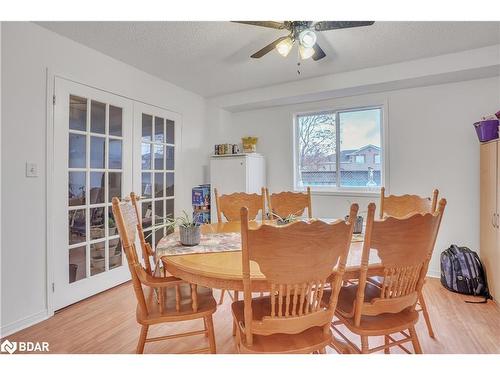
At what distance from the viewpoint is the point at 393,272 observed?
1245mm

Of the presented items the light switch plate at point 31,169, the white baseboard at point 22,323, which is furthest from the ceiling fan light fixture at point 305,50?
the white baseboard at point 22,323

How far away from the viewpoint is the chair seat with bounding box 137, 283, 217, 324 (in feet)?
4.58

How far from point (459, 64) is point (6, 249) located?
4.08 metres

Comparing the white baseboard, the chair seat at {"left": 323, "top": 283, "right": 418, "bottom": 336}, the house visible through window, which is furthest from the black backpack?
Result: the white baseboard

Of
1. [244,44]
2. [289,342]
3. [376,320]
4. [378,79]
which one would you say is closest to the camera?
[289,342]

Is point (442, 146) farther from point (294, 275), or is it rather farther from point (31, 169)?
point (31, 169)

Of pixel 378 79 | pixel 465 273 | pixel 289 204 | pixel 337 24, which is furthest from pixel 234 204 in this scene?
pixel 465 273

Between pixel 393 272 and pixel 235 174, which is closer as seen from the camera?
pixel 393 272

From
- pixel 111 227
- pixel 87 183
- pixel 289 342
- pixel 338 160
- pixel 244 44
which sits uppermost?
pixel 244 44

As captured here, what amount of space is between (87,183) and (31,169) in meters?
0.49

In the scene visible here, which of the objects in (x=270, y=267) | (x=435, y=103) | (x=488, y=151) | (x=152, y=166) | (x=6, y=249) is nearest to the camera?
(x=270, y=267)
